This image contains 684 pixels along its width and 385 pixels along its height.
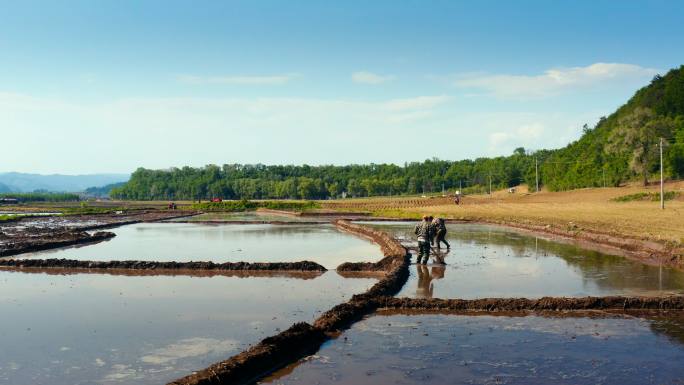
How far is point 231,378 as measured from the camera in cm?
897

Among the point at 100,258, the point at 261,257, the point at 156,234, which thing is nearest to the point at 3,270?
the point at 100,258

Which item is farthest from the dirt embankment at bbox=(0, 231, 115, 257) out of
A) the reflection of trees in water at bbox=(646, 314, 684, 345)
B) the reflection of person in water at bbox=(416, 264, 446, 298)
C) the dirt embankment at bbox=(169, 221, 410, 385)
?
the reflection of trees in water at bbox=(646, 314, 684, 345)

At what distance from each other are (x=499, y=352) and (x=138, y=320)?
24.4ft

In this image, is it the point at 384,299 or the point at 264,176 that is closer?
the point at 384,299

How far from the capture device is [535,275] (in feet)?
60.5

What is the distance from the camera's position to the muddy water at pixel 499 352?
9.15 m

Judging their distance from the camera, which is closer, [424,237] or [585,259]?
[424,237]

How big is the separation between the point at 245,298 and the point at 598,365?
29.1 feet

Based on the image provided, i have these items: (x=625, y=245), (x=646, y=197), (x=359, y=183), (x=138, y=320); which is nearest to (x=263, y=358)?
(x=138, y=320)

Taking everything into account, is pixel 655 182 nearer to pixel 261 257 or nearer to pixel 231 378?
pixel 261 257

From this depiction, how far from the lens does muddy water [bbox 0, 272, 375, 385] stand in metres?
9.85

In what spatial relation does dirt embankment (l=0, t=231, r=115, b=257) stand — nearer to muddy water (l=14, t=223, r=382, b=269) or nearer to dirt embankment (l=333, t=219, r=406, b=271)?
muddy water (l=14, t=223, r=382, b=269)

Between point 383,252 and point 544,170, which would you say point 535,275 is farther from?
point 544,170

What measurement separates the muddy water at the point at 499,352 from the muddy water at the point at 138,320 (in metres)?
1.82
